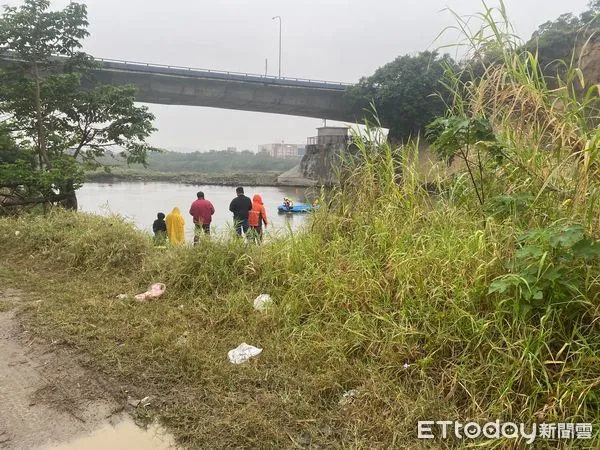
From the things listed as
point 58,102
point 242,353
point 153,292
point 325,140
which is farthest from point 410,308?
point 325,140

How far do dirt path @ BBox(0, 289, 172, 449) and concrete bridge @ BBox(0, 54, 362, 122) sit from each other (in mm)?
21365

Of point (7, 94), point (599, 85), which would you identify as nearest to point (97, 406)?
point (599, 85)

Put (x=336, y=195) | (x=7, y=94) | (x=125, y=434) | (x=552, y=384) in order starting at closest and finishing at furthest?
(x=552, y=384) < (x=125, y=434) < (x=336, y=195) < (x=7, y=94)

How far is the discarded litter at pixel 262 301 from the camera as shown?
311cm

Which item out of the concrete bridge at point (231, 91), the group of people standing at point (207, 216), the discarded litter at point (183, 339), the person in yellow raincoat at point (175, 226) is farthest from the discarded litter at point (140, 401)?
the concrete bridge at point (231, 91)

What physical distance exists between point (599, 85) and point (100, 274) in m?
4.49

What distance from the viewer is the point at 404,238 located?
296 cm

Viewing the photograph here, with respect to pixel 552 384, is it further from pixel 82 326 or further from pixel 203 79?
pixel 203 79

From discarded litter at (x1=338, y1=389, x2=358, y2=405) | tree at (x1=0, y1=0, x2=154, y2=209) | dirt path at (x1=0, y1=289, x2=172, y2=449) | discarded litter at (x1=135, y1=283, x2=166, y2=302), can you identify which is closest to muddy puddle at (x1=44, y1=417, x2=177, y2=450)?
dirt path at (x1=0, y1=289, x2=172, y2=449)

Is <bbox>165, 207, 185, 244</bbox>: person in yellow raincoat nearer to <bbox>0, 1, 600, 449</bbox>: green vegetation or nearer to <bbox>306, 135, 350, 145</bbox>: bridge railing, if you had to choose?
<bbox>0, 1, 600, 449</bbox>: green vegetation

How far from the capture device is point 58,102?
9.75 m

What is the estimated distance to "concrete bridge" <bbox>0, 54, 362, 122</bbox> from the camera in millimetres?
21938

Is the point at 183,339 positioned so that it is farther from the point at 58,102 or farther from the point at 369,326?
the point at 58,102

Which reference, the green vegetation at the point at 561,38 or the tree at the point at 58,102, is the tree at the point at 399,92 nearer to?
the green vegetation at the point at 561,38
